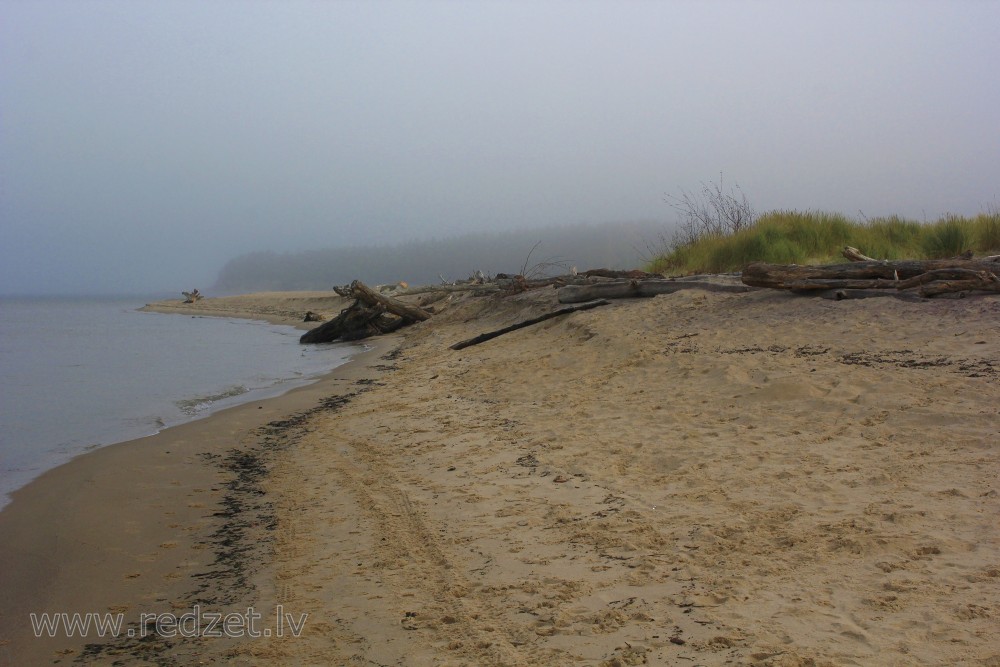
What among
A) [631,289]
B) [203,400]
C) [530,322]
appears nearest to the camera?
[203,400]

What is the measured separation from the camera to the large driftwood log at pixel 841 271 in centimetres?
768

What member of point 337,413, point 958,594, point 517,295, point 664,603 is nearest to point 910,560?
point 958,594

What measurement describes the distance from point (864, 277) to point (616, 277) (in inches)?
180

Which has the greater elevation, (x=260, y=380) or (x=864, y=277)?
(x=864, y=277)

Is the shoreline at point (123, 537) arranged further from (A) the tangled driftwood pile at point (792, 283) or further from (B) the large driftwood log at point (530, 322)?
(A) the tangled driftwood pile at point (792, 283)

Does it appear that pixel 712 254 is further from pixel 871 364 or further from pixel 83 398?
pixel 83 398

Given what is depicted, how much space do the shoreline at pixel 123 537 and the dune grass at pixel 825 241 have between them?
341 inches

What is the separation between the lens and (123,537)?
13.4 feet

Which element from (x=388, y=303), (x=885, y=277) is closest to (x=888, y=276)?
(x=885, y=277)

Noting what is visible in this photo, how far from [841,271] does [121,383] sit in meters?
9.62

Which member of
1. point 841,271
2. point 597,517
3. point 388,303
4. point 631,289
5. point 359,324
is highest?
point 841,271

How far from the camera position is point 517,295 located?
42.9 ft

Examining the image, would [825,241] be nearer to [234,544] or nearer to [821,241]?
[821,241]

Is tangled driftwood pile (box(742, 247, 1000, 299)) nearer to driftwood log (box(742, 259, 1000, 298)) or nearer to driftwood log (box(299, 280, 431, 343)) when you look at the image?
driftwood log (box(742, 259, 1000, 298))
